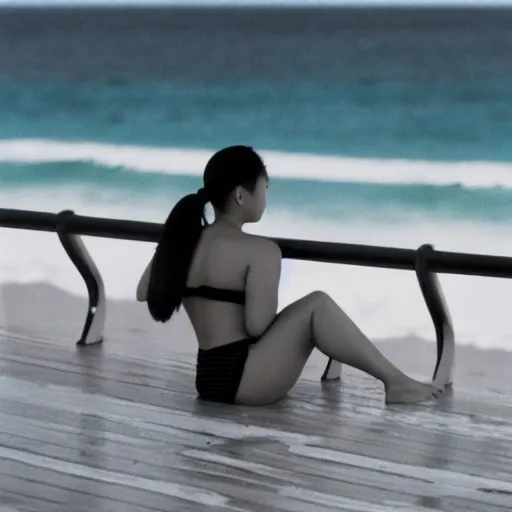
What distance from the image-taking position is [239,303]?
3768 mm

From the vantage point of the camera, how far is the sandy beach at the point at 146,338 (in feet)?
15.5

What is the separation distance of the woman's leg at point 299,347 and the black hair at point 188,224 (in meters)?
0.33

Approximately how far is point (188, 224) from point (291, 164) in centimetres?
1395

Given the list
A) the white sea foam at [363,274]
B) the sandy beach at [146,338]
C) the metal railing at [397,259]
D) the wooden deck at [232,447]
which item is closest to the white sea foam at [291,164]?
the white sea foam at [363,274]

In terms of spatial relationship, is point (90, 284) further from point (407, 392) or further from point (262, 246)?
point (407, 392)

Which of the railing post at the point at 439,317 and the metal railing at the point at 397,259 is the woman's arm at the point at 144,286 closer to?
the metal railing at the point at 397,259

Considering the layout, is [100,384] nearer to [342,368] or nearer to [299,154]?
[342,368]

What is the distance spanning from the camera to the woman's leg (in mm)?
3723

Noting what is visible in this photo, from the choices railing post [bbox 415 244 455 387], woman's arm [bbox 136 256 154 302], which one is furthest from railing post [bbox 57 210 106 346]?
railing post [bbox 415 244 455 387]

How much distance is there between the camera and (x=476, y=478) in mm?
3047

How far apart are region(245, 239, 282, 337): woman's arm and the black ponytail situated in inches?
8.8

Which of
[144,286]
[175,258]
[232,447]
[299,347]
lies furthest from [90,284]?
[232,447]

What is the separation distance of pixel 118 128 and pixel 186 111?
1376 mm

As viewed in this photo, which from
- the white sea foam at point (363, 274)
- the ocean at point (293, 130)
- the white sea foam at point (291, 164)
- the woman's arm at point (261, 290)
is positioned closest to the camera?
the woman's arm at point (261, 290)
